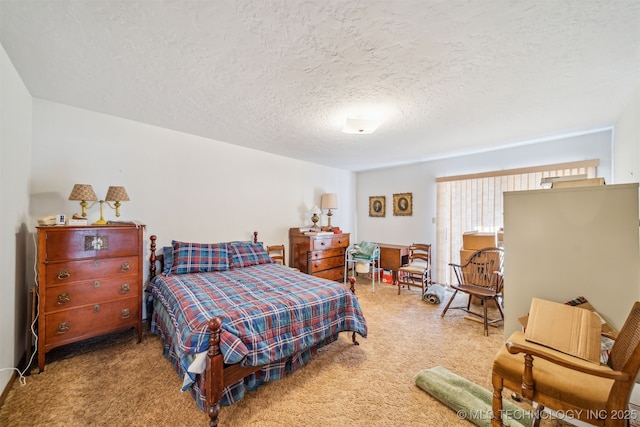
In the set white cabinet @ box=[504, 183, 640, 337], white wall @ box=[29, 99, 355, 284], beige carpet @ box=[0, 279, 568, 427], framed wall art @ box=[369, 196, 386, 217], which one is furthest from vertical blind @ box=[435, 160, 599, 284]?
white wall @ box=[29, 99, 355, 284]

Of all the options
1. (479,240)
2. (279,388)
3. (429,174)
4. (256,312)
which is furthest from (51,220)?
(429,174)

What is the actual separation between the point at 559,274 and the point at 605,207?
1.71 ft

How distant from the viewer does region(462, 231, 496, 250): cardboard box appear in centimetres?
357

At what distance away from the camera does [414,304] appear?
3.68 metres

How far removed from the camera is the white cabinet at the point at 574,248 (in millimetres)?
1543

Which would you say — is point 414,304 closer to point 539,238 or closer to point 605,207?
point 539,238

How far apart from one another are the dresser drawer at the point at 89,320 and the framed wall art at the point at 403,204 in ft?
15.0

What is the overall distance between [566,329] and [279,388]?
1957 mm

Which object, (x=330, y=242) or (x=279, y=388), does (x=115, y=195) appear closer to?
(x=279, y=388)

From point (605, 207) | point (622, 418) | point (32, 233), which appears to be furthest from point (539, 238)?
point (32, 233)

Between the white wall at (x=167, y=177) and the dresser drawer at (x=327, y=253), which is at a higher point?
the white wall at (x=167, y=177)

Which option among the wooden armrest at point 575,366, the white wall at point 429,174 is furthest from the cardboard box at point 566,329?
the white wall at point 429,174

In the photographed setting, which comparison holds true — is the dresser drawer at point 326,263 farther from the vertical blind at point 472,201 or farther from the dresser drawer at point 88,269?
the dresser drawer at point 88,269

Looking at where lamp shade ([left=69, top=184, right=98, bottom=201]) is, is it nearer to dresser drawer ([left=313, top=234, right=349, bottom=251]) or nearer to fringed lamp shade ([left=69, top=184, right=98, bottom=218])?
fringed lamp shade ([left=69, top=184, right=98, bottom=218])
